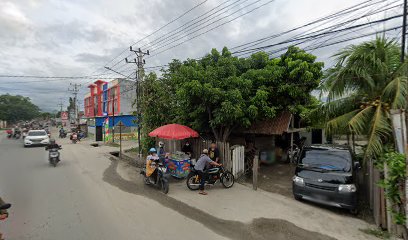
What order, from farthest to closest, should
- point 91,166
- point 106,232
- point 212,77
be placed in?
point 91,166 → point 212,77 → point 106,232

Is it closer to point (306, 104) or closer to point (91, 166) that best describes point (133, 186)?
point (91, 166)

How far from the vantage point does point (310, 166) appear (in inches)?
293

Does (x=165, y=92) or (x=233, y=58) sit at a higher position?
(x=233, y=58)

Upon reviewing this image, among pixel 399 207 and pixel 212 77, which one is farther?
pixel 212 77

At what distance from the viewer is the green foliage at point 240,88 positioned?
9.44 meters

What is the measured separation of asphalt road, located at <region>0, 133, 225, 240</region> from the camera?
16.5ft

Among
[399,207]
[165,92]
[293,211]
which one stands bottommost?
[293,211]

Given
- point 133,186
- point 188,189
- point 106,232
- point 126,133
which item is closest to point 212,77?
point 188,189

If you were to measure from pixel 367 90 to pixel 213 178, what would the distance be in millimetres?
5441

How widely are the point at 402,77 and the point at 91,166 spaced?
12906 millimetres

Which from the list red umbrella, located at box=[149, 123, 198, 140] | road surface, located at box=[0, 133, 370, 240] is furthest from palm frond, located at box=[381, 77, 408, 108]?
red umbrella, located at box=[149, 123, 198, 140]

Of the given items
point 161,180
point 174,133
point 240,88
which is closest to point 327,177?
point 240,88

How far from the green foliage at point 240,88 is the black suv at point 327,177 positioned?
9.27 ft

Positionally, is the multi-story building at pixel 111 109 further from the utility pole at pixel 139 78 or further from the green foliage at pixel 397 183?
the green foliage at pixel 397 183
